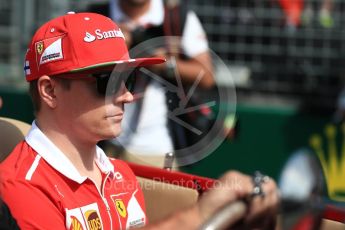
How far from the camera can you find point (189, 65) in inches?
174

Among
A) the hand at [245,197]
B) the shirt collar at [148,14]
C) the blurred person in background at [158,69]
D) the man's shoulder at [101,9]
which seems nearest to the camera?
the hand at [245,197]

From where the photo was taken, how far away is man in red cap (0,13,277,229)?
2337mm

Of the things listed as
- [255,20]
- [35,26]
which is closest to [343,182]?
[255,20]

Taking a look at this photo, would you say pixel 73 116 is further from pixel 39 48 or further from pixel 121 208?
pixel 121 208

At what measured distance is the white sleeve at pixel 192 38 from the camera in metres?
4.46

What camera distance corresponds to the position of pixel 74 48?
2373 mm

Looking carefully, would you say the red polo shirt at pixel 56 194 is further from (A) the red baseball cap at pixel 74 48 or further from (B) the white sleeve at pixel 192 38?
(B) the white sleeve at pixel 192 38

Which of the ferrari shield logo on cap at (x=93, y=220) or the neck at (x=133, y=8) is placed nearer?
the ferrari shield logo on cap at (x=93, y=220)

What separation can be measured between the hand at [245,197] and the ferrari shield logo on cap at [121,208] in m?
0.89

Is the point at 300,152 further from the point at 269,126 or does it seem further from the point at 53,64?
the point at 269,126

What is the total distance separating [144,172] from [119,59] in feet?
2.49

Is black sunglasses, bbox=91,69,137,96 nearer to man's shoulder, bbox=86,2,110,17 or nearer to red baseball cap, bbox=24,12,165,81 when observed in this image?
red baseball cap, bbox=24,12,165,81

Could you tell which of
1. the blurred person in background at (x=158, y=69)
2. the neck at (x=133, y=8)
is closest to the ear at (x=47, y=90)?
the blurred person in background at (x=158, y=69)

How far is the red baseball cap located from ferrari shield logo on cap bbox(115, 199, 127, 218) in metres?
0.46
